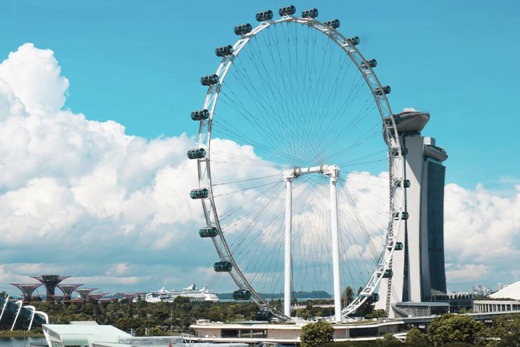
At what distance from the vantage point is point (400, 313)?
13538 cm

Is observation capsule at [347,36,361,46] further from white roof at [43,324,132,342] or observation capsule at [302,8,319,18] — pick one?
white roof at [43,324,132,342]

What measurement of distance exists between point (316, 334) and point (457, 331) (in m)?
15.3

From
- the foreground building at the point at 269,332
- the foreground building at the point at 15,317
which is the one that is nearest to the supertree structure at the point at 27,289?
the foreground building at the point at 15,317

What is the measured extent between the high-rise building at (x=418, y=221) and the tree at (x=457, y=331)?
6923cm

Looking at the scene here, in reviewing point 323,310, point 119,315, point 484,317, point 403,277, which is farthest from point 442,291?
point 119,315

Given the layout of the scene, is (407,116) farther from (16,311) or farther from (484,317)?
(16,311)

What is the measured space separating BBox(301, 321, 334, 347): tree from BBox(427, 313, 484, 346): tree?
11602 mm

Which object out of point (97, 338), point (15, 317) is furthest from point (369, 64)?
point (15, 317)

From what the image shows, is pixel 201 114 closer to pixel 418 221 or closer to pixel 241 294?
pixel 241 294

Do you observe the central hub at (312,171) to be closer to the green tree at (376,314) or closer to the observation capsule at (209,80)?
the observation capsule at (209,80)

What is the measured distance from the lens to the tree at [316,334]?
261 ft

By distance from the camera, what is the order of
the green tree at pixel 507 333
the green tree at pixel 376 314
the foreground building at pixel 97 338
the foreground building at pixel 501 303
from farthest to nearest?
the foreground building at pixel 501 303
the green tree at pixel 376 314
the foreground building at pixel 97 338
the green tree at pixel 507 333

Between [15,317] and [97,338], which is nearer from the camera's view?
[97,338]

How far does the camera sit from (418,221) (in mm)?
157000
